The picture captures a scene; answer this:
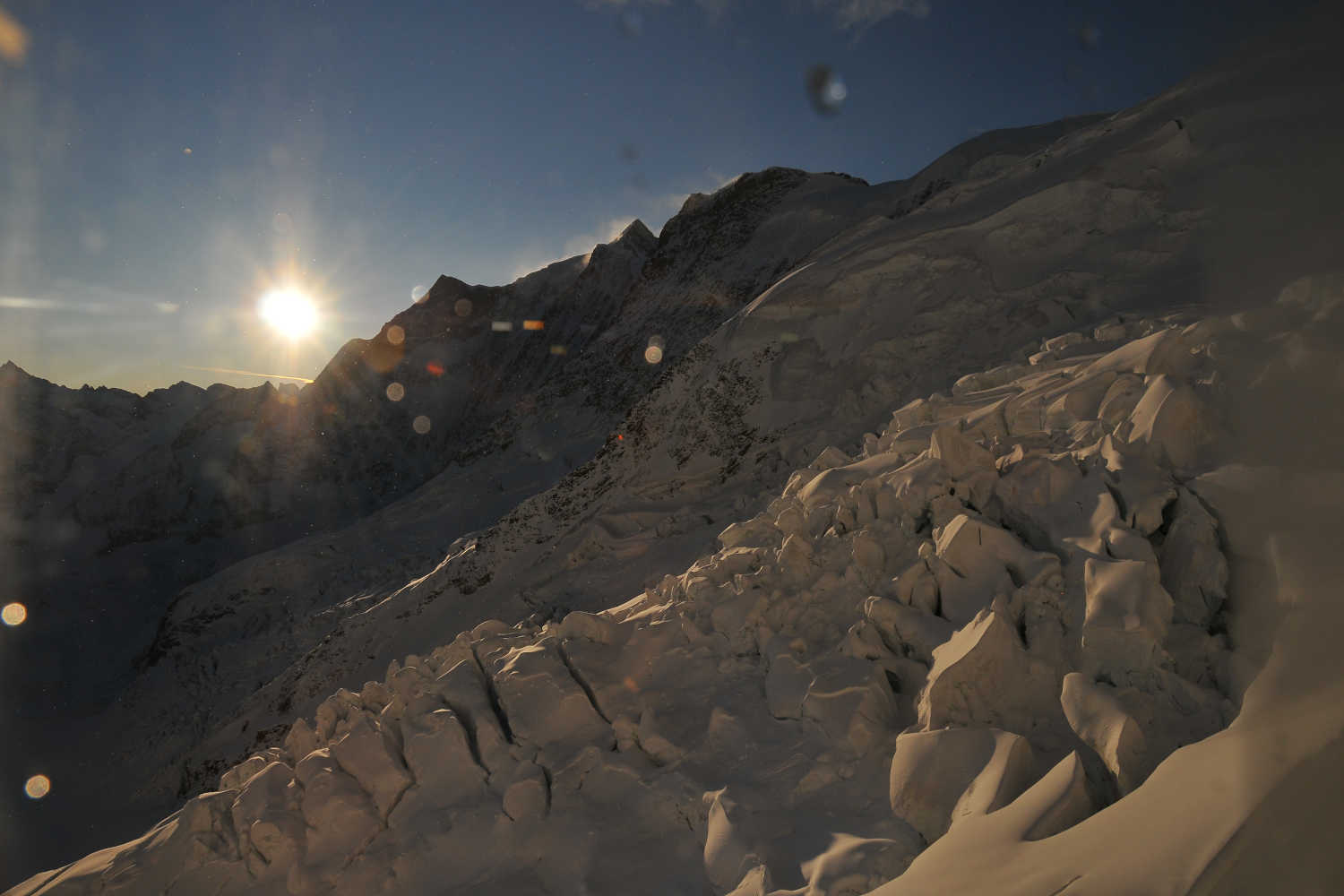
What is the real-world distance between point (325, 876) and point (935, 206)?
12.8 metres

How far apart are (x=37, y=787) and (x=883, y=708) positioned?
19358 mm

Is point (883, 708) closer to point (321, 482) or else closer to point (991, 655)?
point (991, 655)

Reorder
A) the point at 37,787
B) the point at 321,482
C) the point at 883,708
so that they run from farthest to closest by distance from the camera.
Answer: the point at 321,482 → the point at 37,787 → the point at 883,708

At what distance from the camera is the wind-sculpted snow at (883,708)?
2.50 metres

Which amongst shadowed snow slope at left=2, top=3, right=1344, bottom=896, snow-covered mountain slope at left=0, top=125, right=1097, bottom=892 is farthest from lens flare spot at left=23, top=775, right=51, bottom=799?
shadowed snow slope at left=2, top=3, right=1344, bottom=896

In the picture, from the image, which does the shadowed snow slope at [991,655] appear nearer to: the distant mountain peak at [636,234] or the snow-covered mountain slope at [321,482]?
the snow-covered mountain slope at [321,482]

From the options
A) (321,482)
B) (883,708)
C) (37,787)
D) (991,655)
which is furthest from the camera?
(321,482)

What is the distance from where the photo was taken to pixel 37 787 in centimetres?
1505

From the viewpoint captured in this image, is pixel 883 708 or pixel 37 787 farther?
pixel 37 787

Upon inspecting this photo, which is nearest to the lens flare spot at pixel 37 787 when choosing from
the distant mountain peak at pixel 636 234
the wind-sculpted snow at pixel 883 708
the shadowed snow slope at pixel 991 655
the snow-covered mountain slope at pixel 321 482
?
the snow-covered mountain slope at pixel 321 482

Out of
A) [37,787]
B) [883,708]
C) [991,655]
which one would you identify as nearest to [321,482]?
[37,787]

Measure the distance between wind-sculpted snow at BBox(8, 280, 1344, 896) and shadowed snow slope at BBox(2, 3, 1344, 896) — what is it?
0.02 metres

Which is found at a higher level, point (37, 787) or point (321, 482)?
point (321, 482)

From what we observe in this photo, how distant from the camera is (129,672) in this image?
20297 millimetres
